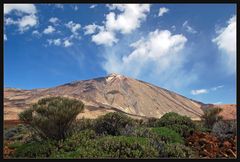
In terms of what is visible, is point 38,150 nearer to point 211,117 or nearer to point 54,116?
point 54,116

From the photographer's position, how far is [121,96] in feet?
342

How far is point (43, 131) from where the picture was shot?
12641 mm

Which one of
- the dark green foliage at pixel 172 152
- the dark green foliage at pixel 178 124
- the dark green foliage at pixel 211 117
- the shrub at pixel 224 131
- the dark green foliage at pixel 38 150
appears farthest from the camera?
the dark green foliage at pixel 211 117

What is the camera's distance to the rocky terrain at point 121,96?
93500mm

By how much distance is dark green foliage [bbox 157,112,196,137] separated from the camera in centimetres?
1571

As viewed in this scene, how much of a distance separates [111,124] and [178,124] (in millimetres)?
2897

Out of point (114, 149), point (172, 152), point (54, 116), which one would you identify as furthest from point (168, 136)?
point (54, 116)

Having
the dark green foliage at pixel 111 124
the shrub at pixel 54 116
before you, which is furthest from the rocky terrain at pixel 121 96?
A: the shrub at pixel 54 116

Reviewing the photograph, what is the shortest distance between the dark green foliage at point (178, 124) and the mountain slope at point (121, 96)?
71779mm

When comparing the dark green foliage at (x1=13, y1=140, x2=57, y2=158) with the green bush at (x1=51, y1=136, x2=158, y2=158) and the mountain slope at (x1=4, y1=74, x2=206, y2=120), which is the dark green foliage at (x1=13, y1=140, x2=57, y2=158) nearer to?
the green bush at (x1=51, y1=136, x2=158, y2=158)

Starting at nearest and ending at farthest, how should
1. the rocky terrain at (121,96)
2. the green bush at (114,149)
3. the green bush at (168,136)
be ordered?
the green bush at (114,149)
the green bush at (168,136)
the rocky terrain at (121,96)

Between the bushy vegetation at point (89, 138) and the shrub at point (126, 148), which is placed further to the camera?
the bushy vegetation at point (89, 138)

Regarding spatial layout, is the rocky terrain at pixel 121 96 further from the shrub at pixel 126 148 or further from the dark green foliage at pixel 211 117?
the shrub at pixel 126 148

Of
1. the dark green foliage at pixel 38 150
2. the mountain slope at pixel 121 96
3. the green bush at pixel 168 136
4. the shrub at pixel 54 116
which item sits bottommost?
the dark green foliage at pixel 38 150
